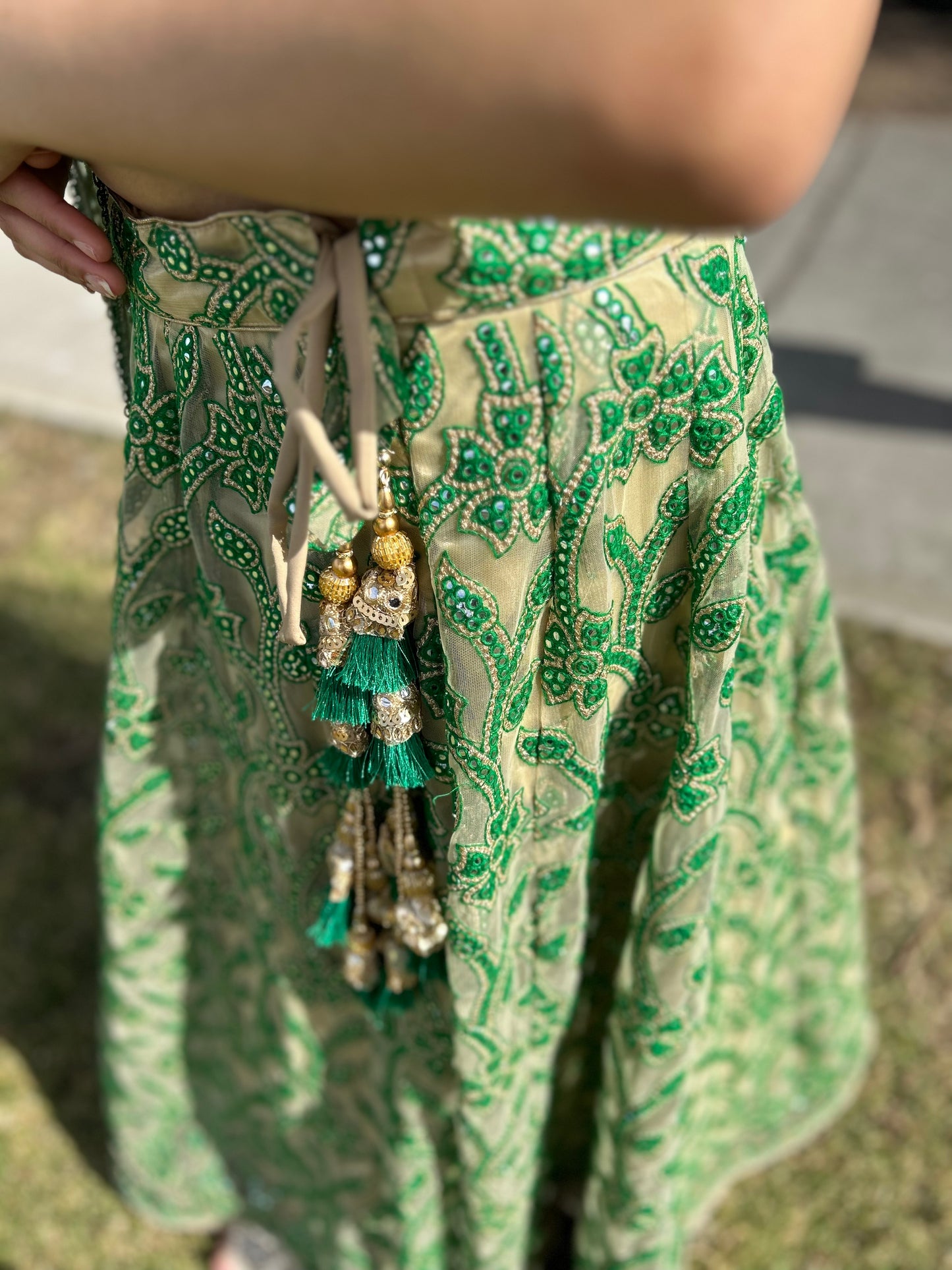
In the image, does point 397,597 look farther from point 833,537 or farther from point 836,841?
point 833,537

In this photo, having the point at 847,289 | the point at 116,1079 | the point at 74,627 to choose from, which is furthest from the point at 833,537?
the point at 116,1079

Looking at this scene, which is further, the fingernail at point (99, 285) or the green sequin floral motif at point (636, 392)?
the fingernail at point (99, 285)

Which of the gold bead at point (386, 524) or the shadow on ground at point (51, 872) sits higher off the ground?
the gold bead at point (386, 524)

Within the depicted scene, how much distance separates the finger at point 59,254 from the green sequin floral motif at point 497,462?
262 mm

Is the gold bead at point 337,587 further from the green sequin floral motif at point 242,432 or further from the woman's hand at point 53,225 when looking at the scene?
the woman's hand at point 53,225

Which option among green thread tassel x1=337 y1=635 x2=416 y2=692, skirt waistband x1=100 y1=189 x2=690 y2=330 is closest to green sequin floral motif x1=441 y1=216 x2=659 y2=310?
skirt waistband x1=100 y1=189 x2=690 y2=330

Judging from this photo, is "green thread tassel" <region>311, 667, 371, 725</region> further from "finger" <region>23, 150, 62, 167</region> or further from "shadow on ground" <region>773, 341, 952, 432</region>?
"shadow on ground" <region>773, 341, 952, 432</region>

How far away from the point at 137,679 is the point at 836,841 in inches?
28.5

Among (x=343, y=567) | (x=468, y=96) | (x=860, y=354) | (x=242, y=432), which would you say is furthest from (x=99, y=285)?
(x=860, y=354)

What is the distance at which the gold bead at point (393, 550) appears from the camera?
0.62 metres

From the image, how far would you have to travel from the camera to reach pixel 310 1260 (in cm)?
125

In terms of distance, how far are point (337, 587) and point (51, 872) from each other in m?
1.34

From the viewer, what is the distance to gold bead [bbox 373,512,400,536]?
615mm

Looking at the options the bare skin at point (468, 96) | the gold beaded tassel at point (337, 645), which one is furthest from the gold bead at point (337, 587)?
the bare skin at point (468, 96)
